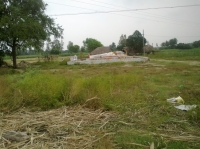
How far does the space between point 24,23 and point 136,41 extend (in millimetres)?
23785

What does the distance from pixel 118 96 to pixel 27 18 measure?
1548 centimetres

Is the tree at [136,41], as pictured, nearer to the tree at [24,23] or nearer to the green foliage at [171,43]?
the tree at [24,23]

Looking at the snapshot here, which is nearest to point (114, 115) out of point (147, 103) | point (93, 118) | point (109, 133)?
point (93, 118)

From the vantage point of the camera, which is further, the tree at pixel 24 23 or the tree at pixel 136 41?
the tree at pixel 136 41

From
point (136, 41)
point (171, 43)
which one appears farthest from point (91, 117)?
point (171, 43)

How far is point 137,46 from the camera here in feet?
115

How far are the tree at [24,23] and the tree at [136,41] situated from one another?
64.1 feet

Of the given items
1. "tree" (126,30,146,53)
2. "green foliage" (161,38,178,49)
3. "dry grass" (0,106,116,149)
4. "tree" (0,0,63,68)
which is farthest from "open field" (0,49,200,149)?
"green foliage" (161,38,178,49)

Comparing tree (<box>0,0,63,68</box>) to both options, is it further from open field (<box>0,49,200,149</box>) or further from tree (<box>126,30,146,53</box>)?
tree (<box>126,30,146,53</box>)

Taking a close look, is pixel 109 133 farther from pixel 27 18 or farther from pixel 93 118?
pixel 27 18

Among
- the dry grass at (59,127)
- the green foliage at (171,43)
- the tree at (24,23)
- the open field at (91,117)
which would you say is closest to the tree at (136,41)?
the tree at (24,23)

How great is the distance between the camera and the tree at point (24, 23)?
1577 cm

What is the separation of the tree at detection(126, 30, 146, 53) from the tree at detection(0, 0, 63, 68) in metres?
19.5

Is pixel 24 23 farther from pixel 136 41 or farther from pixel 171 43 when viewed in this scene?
pixel 171 43
